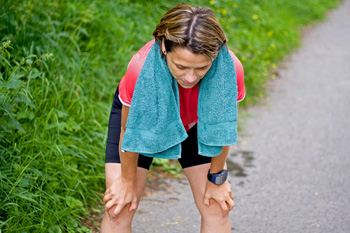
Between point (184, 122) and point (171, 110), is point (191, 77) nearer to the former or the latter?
point (171, 110)

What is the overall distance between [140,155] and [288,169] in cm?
226

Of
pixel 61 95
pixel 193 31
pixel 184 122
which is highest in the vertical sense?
pixel 193 31

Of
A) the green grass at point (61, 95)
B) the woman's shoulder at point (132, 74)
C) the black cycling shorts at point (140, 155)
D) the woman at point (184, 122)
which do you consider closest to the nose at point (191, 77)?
the woman at point (184, 122)

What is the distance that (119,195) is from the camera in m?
2.55

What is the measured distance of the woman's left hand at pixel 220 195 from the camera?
8.46 ft

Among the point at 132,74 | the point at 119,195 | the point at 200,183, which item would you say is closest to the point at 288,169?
the point at 200,183

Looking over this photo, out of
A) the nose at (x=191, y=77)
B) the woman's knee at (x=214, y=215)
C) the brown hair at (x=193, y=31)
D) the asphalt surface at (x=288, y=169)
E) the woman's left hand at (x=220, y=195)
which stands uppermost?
the brown hair at (x=193, y=31)

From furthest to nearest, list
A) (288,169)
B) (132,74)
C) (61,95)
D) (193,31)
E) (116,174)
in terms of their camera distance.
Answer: (288,169)
(61,95)
(116,174)
(132,74)
(193,31)

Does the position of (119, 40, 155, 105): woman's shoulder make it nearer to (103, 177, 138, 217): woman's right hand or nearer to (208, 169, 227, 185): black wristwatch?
(103, 177, 138, 217): woman's right hand

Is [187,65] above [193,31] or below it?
below

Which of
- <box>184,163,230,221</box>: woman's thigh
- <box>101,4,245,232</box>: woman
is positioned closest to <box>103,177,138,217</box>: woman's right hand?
<box>101,4,245,232</box>: woman

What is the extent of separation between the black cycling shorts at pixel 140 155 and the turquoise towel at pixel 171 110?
214 mm

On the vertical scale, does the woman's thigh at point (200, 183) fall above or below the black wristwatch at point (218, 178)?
below

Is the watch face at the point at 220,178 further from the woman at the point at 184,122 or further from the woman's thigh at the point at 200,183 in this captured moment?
the woman's thigh at the point at 200,183
